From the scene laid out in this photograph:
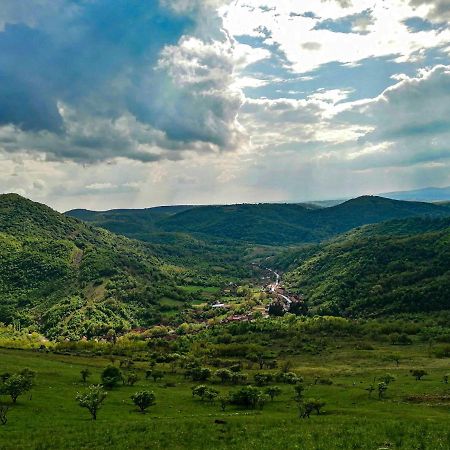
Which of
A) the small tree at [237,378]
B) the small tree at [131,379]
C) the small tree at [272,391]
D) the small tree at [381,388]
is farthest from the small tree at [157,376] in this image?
the small tree at [381,388]

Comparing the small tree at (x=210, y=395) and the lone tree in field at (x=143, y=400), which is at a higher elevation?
the lone tree in field at (x=143, y=400)

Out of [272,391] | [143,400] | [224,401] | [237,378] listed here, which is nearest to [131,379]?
[237,378]

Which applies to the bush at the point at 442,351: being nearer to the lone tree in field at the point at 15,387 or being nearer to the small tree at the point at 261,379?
the small tree at the point at 261,379

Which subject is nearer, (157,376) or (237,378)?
(237,378)

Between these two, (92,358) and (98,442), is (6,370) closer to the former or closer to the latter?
(92,358)

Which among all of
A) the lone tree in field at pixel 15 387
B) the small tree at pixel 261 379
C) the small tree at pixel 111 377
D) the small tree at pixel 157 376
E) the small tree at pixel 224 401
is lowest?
the small tree at pixel 157 376

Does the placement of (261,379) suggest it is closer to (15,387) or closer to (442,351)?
(15,387)

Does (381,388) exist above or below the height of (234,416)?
below

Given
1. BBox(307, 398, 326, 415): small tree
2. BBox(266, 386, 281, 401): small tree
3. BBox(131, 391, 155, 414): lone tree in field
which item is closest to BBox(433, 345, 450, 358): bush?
BBox(266, 386, 281, 401): small tree
